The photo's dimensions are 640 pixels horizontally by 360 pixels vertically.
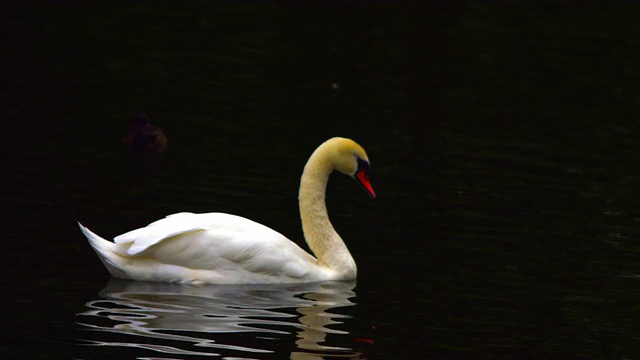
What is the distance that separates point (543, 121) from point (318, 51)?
522 centimetres

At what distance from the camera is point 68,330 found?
375 inches

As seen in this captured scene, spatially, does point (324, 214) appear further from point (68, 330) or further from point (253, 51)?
point (253, 51)

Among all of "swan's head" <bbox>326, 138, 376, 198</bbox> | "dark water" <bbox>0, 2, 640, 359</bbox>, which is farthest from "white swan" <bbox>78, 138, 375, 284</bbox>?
"swan's head" <bbox>326, 138, 376, 198</bbox>

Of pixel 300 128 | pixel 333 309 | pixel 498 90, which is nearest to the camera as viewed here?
pixel 333 309

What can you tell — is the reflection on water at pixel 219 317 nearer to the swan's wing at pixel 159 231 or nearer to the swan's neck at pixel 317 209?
the swan's wing at pixel 159 231

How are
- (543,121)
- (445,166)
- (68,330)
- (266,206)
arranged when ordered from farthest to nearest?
(543,121), (445,166), (266,206), (68,330)

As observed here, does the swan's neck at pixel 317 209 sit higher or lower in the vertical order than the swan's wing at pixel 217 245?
higher

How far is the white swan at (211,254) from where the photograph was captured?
435 inches

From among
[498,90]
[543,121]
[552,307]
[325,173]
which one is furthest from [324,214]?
[498,90]

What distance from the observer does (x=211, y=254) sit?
443 inches

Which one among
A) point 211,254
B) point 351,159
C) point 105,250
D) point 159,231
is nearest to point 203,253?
point 211,254

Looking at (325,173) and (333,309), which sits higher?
(325,173)

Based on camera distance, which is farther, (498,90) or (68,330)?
(498,90)

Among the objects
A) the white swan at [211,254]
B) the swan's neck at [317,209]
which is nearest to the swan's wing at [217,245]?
the white swan at [211,254]
